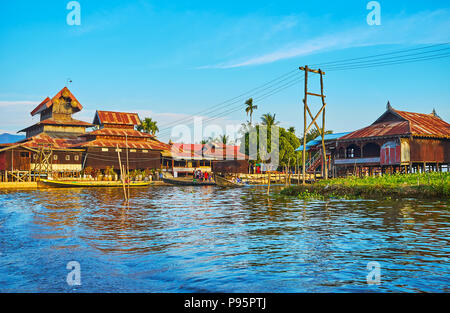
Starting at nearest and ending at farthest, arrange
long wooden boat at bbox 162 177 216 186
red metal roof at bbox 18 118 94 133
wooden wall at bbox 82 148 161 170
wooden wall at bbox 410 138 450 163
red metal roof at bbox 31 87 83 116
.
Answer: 1. wooden wall at bbox 410 138 450 163
2. long wooden boat at bbox 162 177 216 186
3. wooden wall at bbox 82 148 161 170
4. red metal roof at bbox 18 118 94 133
5. red metal roof at bbox 31 87 83 116

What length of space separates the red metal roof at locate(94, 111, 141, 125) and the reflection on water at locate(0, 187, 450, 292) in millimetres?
43631

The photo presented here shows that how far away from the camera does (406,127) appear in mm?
37594

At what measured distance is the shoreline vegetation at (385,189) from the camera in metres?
22.6

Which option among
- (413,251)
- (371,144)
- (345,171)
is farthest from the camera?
(345,171)

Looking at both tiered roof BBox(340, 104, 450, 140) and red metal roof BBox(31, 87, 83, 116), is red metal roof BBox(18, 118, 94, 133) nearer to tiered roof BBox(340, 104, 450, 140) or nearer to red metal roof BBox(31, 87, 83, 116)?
red metal roof BBox(31, 87, 83, 116)

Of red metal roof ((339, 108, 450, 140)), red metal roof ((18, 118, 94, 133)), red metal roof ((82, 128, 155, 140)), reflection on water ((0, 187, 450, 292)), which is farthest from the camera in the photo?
red metal roof ((18, 118, 94, 133))

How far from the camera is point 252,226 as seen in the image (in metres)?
14.9

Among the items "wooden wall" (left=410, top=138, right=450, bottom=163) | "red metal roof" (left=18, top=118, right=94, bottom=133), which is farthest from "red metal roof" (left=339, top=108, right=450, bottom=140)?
"red metal roof" (left=18, top=118, right=94, bottom=133)

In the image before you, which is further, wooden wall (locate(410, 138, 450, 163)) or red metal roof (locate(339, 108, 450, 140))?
wooden wall (locate(410, 138, 450, 163))

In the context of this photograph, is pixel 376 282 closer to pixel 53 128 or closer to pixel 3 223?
pixel 3 223

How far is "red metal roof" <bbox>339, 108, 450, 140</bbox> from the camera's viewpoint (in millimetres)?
37406

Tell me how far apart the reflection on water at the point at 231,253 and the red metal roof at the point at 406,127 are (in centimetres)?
2240
